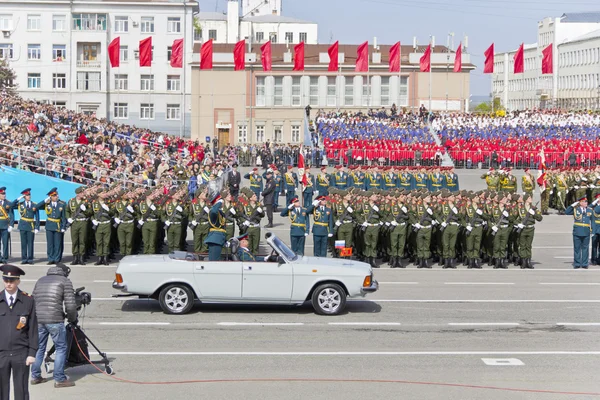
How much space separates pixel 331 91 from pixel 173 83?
13334mm

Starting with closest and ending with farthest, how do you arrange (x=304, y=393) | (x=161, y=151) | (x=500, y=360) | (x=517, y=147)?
(x=304, y=393), (x=500, y=360), (x=161, y=151), (x=517, y=147)

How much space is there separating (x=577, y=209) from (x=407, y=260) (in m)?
3.88

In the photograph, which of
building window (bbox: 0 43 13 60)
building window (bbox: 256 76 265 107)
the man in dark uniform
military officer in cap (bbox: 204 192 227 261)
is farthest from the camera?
building window (bbox: 0 43 13 60)

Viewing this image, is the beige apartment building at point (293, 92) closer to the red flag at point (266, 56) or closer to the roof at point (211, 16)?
the red flag at point (266, 56)

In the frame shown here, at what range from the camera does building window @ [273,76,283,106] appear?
246 feet

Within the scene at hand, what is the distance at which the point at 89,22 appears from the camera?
80.6 meters

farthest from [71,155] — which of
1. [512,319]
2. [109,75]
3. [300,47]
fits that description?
[109,75]

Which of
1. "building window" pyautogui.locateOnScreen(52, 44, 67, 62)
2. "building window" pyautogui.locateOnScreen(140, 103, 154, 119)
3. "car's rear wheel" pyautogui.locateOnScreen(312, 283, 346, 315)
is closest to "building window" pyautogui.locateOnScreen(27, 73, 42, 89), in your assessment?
"building window" pyautogui.locateOnScreen(52, 44, 67, 62)

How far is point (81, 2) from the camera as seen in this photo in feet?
262

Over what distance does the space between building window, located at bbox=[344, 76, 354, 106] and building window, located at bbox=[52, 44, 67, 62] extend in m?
21.7

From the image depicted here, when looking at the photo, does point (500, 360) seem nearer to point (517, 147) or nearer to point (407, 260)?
point (407, 260)

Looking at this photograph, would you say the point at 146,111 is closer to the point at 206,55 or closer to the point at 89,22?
the point at 89,22

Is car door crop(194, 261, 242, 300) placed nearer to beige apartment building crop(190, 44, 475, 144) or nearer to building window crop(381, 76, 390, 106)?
beige apartment building crop(190, 44, 475, 144)

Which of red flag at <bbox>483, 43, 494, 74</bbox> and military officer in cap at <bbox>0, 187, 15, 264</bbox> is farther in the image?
red flag at <bbox>483, 43, 494, 74</bbox>
